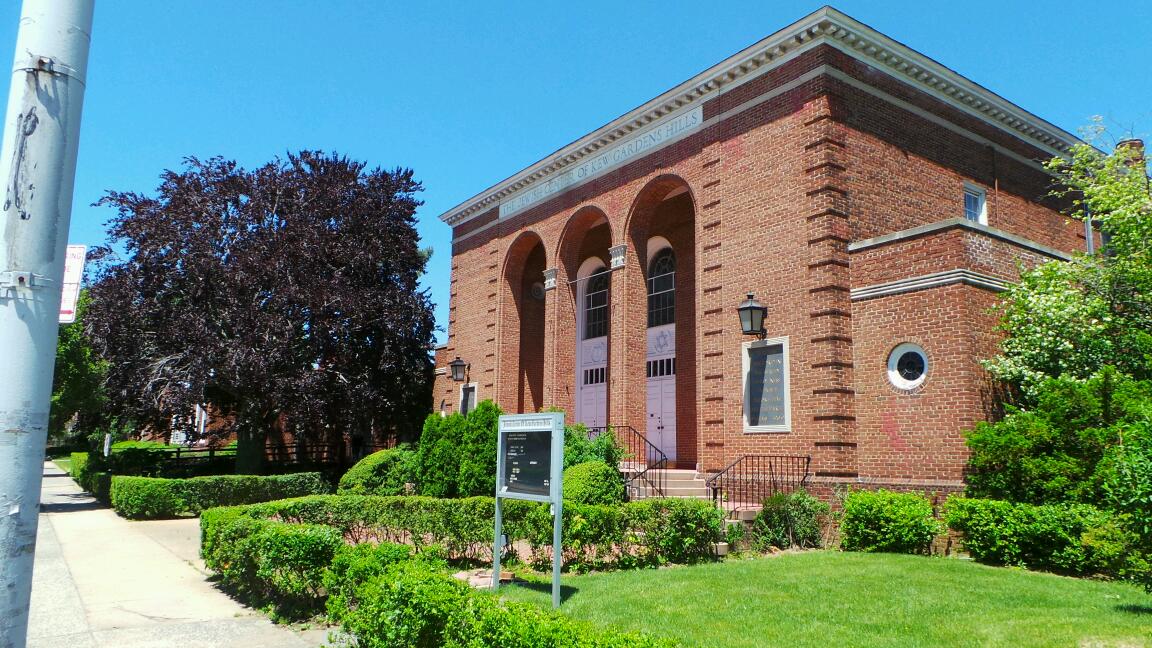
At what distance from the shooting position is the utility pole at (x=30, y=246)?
2.74 m

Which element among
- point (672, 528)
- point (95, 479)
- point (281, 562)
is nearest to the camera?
point (281, 562)

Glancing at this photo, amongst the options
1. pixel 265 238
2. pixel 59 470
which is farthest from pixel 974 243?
pixel 59 470

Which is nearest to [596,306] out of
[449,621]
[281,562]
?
[281,562]

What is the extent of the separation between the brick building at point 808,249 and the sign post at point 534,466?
7.05 m

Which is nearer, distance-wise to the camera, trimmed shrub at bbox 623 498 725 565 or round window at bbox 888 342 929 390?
trimmed shrub at bbox 623 498 725 565

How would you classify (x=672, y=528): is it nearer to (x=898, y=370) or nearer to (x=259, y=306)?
(x=898, y=370)

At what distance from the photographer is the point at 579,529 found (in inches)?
410

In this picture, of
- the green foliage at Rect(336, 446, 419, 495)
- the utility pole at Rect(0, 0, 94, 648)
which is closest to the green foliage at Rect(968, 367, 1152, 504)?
the utility pole at Rect(0, 0, 94, 648)

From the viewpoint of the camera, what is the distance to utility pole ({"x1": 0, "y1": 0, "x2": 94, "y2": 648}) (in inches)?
108

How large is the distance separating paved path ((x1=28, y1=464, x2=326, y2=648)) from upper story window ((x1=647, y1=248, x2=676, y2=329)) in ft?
42.3

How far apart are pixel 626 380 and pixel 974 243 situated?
28.8 ft

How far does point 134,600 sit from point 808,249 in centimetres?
1219

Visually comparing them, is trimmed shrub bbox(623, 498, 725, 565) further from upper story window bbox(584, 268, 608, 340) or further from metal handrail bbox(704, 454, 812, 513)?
upper story window bbox(584, 268, 608, 340)

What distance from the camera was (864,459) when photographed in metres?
13.8
